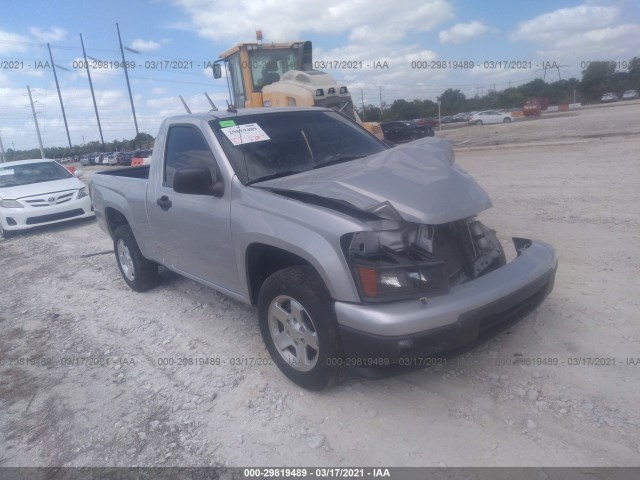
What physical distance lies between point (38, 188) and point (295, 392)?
352 inches

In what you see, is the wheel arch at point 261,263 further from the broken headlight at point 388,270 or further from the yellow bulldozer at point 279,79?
the yellow bulldozer at point 279,79

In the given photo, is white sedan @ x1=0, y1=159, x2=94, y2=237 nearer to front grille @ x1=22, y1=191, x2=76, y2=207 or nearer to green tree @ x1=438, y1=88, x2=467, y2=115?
front grille @ x1=22, y1=191, x2=76, y2=207

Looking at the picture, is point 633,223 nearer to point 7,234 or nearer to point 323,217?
point 323,217

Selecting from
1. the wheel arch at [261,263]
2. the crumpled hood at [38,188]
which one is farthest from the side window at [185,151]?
the crumpled hood at [38,188]

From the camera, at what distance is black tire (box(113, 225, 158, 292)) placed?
5.37m

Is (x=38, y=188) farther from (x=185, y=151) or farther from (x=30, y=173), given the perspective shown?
(x=185, y=151)

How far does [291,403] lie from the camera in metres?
3.18

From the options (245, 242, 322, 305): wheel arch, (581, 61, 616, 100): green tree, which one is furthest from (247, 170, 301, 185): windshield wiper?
(581, 61, 616, 100): green tree

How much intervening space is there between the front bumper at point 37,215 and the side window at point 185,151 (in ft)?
21.4

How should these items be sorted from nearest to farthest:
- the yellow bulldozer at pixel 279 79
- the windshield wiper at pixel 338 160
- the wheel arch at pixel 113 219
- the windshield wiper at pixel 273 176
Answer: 1. the windshield wiper at pixel 273 176
2. the windshield wiper at pixel 338 160
3. the wheel arch at pixel 113 219
4. the yellow bulldozer at pixel 279 79

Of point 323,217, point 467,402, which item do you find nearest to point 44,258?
point 323,217

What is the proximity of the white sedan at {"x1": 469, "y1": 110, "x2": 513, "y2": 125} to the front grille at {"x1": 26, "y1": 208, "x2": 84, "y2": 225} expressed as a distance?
35.9 m

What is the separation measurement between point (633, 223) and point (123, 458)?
5896mm

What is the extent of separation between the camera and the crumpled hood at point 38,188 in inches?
378
